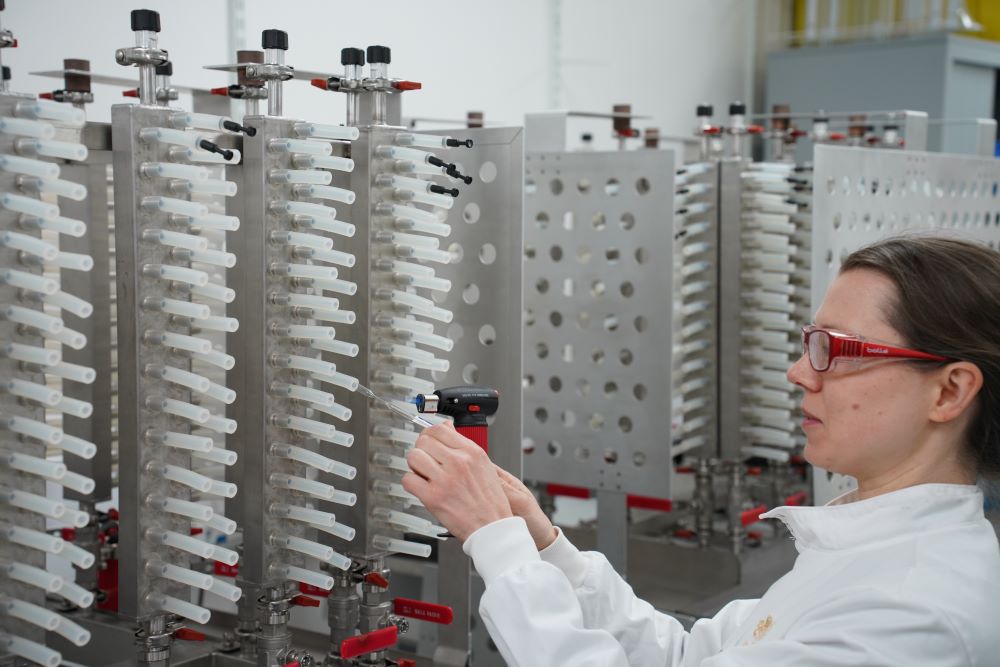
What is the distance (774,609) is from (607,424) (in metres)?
1.60

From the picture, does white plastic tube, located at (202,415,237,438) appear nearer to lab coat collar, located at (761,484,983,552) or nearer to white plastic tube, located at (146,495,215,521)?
white plastic tube, located at (146,495,215,521)

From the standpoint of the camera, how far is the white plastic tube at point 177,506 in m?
1.68

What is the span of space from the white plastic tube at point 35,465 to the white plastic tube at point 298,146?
586mm

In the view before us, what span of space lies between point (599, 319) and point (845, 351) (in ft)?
5.43

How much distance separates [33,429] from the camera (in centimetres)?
155

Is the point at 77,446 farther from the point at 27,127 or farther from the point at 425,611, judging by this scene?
the point at 425,611

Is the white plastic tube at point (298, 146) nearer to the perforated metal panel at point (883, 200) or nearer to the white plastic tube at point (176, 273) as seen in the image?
the white plastic tube at point (176, 273)

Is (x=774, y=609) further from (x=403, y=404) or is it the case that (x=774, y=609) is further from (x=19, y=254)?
(x=19, y=254)

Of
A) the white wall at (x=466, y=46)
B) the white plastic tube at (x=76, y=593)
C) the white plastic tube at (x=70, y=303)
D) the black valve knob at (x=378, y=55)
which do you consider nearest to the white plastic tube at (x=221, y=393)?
the white plastic tube at (x=70, y=303)

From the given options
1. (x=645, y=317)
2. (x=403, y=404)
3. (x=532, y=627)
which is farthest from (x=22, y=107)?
(x=645, y=317)

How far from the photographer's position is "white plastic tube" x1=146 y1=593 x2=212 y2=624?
169 centimetres

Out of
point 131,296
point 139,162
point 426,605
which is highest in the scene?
point 139,162

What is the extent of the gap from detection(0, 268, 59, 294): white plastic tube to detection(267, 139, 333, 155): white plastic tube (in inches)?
16.5

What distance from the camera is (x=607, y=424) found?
9.92ft
